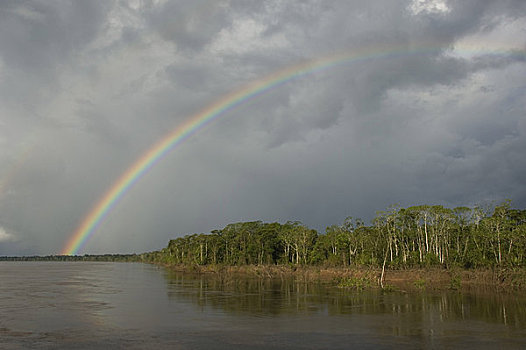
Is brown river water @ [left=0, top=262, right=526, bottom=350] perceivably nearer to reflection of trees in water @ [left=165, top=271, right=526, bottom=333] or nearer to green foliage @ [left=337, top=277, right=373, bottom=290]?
reflection of trees in water @ [left=165, top=271, right=526, bottom=333]

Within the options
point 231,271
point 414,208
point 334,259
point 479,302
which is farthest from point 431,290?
point 231,271

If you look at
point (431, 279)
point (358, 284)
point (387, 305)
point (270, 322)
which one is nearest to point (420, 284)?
point (431, 279)

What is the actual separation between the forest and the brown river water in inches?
532

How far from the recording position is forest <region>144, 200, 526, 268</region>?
48094mm

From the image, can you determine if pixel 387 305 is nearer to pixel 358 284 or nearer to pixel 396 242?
pixel 358 284

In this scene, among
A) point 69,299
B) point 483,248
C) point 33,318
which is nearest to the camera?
point 33,318

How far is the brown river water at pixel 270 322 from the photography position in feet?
59.1

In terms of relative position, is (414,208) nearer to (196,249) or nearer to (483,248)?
(483,248)

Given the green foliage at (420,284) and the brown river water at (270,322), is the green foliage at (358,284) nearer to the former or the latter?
the green foliage at (420,284)

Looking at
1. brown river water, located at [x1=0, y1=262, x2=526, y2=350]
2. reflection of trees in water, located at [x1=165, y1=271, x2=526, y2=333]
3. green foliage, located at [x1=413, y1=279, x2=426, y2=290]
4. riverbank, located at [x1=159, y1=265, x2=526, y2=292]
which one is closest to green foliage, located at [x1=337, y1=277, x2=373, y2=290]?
riverbank, located at [x1=159, y1=265, x2=526, y2=292]

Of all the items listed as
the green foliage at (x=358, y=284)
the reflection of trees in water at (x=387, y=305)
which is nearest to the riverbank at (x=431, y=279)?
the green foliage at (x=358, y=284)

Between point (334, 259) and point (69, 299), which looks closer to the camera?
point (69, 299)

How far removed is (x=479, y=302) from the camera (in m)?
31.2

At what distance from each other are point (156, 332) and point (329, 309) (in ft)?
40.9
